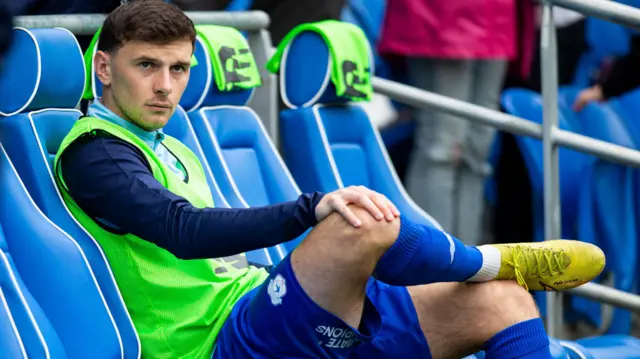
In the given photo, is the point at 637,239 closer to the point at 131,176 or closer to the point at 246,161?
the point at 246,161

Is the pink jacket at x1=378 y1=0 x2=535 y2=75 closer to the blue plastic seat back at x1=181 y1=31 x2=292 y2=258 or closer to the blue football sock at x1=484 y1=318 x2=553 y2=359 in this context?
the blue plastic seat back at x1=181 y1=31 x2=292 y2=258

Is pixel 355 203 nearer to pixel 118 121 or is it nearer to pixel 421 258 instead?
pixel 421 258

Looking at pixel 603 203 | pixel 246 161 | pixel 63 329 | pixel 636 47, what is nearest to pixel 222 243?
pixel 63 329

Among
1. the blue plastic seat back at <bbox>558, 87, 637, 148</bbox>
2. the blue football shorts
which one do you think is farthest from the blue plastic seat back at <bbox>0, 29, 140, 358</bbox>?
the blue plastic seat back at <bbox>558, 87, 637, 148</bbox>

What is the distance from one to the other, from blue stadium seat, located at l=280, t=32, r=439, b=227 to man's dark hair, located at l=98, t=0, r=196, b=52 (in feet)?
3.41

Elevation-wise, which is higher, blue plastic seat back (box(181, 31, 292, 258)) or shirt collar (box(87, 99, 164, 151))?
shirt collar (box(87, 99, 164, 151))

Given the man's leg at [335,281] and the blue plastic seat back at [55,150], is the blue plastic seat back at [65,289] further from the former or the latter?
the man's leg at [335,281]

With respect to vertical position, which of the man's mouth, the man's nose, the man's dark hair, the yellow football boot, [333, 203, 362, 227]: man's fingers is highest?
the man's dark hair

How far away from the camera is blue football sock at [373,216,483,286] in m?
2.77

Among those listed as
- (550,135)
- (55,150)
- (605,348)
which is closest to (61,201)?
(55,150)

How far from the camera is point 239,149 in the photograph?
3.91 meters

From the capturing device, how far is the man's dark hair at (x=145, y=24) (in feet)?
9.81

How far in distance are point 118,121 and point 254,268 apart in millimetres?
484

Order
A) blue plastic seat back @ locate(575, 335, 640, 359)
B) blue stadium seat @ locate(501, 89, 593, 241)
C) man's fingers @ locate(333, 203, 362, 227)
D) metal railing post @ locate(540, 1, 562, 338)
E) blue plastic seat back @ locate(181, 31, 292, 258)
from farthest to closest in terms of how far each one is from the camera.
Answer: blue stadium seat @ locate(501, 89, 593, 241) → metal railing post @ locate(540, 1, 562, 338) → blue plastic seat back @ locate(181, 31, 292, 258) → blue plastic seat back @ locate(575, 335, 640, 359) → man's fingers @ locate(333, 203, 362, 227)
